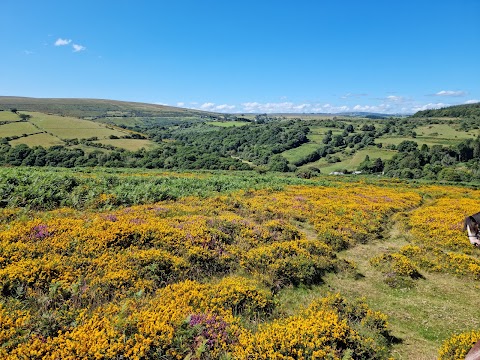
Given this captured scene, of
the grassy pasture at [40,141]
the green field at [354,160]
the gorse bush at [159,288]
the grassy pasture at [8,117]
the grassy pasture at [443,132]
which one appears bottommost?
the green field at [354,160]

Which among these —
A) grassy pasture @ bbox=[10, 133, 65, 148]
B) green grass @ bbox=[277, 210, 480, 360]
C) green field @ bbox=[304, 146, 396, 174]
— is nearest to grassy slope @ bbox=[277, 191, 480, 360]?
green grass @ bbox=[277, 210, 480, 360]

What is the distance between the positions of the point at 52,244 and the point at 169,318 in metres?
6.88

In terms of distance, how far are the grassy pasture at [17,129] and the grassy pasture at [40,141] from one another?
19.6 feet

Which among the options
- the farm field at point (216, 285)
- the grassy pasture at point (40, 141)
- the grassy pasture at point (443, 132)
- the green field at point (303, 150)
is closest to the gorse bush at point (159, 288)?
the farm field at point (216, 285)

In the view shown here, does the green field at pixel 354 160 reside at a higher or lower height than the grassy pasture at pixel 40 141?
lower

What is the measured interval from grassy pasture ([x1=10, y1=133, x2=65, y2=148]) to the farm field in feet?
332

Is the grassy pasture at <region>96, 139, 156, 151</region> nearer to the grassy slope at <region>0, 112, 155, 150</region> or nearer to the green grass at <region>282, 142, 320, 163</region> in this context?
the grassy slope at <region>0, 112, 155, 150</region>

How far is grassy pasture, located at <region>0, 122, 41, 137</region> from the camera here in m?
110

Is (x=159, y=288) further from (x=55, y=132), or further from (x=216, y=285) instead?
(x=55, y=132)

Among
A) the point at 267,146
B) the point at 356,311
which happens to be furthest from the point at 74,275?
the point at 267,146

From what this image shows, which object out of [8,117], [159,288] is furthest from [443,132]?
[8,117]

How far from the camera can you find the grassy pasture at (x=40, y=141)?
102 m

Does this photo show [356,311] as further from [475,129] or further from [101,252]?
[475,129]

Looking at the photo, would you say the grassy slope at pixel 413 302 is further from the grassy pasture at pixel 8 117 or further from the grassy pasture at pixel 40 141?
the grassy pasture at pixel 8 117
